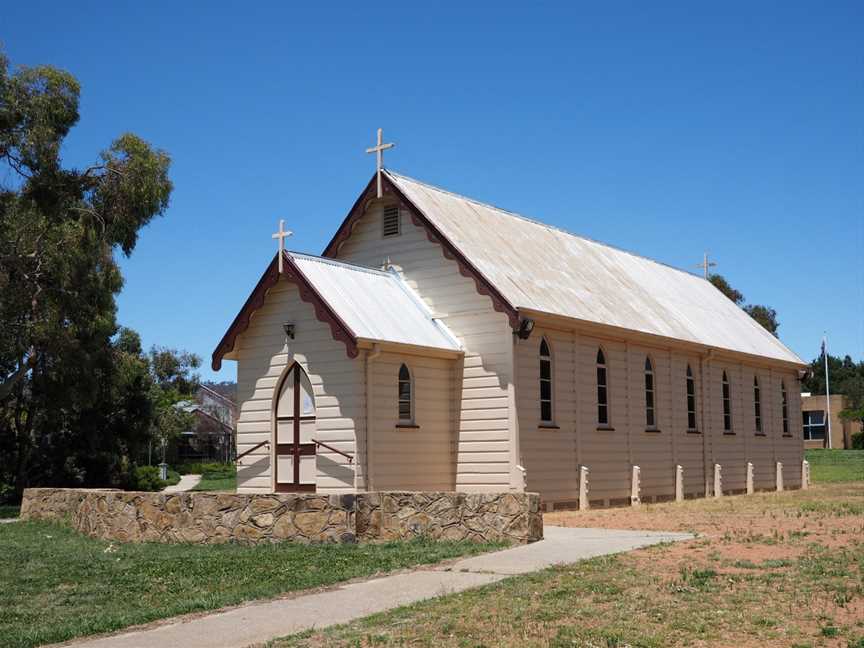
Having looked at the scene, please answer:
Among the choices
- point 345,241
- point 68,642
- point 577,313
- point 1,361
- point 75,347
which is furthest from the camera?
point 1,361

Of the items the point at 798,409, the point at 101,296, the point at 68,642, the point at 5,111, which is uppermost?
the point at 5,111

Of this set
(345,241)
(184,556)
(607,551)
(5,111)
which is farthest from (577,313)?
(5,111)

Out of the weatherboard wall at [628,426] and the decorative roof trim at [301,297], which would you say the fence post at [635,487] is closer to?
the weatherboard wall at [628,426]

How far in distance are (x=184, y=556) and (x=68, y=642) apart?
5.10 m

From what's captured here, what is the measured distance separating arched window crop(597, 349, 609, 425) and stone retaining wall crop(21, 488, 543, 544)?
10700mm

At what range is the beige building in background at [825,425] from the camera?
99250mm

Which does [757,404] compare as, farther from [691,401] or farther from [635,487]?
[635,487]

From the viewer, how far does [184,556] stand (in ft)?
49.8

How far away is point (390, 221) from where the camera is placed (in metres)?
25.8

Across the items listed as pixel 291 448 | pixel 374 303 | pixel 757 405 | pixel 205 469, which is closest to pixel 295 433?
pixel 291 448

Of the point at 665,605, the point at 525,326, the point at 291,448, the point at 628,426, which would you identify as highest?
the point at 525,326

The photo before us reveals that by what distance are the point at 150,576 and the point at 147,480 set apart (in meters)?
27.8

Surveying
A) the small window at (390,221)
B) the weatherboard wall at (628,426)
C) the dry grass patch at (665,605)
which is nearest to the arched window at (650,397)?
the weatherboard wall at (628,426)

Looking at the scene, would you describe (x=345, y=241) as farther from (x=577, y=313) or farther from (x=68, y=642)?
A: (x=68, y=642)
